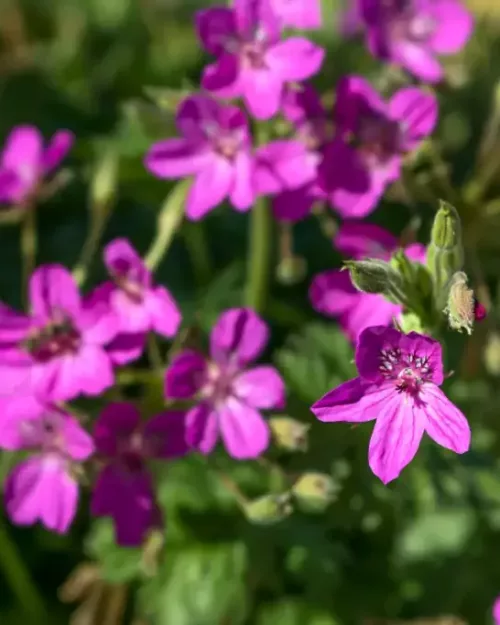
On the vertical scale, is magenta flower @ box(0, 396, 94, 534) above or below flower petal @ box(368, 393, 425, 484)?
below

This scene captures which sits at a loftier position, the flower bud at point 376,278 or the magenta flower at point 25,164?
the flower bud at point 376,278

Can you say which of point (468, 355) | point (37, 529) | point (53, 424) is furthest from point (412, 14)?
point (37, 529)

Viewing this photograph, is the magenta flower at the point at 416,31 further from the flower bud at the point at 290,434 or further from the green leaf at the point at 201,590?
the green leaf at the point at 201,590

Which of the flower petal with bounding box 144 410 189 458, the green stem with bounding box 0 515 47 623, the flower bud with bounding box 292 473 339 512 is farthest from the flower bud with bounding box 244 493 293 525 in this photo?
the green stem with bounding box 0 515 47 623

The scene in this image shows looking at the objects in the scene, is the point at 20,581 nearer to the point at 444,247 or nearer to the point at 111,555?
the point at 111,555

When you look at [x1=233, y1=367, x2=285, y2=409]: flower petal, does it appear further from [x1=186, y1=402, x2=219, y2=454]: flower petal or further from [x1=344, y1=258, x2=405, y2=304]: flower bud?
[x1=344, y1=258, x2=405, y2=304]: flower bud

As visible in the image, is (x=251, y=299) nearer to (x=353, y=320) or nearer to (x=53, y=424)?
(x=353, y=320)

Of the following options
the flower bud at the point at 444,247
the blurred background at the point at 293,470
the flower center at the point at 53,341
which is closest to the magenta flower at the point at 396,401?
the flower bud at the point at 444,247
